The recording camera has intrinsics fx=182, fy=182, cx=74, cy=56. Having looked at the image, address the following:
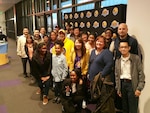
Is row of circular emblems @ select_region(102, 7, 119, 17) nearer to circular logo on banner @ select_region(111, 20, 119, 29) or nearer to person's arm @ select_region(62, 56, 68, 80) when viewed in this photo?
circular logo on banner @ select_region(111, 20, 119, 29)

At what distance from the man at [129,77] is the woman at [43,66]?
1.53 m

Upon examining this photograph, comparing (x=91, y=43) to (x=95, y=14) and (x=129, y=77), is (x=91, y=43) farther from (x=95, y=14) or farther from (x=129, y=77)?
(x=129, y=77)

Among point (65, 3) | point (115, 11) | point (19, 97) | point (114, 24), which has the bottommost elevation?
point (19, 97)

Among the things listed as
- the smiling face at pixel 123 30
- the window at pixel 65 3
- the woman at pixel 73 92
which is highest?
the window at pixel 65 3

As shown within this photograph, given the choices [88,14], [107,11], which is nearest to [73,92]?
[107,11]

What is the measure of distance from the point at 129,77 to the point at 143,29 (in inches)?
30.3

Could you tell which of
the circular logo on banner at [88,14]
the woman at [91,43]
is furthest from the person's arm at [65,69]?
the circular logo on banner at [88,14]

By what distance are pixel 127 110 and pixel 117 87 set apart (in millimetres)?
394

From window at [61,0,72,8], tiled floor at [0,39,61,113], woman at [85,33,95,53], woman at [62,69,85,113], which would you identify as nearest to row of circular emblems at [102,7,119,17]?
woman at [85,33,95,53]

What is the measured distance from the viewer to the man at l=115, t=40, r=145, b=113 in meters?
2.38

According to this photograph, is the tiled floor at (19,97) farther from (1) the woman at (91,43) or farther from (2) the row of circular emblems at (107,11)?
(2) the row of circular emblems at (107,11)

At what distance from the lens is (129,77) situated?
2.46 m

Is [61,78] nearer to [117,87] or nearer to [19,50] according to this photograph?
[117,87]

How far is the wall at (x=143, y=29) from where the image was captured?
262cm
